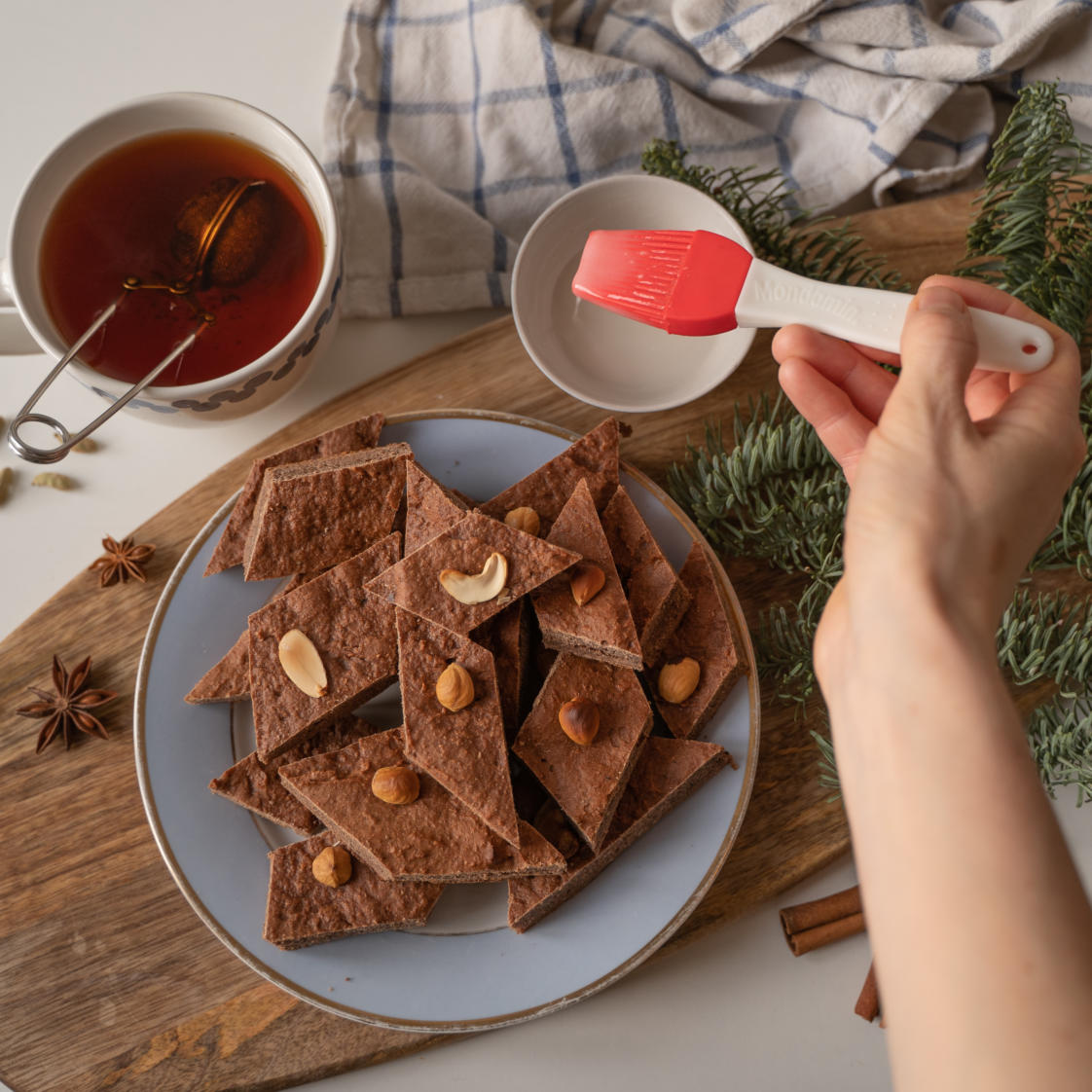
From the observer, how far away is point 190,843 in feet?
4.81

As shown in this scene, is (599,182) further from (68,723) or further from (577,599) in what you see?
(68,723)

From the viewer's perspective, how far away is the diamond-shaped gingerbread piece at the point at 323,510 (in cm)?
146

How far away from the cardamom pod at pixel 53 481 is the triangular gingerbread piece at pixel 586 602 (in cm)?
97

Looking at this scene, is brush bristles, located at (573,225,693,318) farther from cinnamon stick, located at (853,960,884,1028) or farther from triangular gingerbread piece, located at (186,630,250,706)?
cinnamon stick, located at (853,960,884,1028)

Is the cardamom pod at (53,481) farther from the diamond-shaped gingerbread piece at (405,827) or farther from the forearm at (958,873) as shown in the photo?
the forearm at (958,873)

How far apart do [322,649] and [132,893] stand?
554 millimetres

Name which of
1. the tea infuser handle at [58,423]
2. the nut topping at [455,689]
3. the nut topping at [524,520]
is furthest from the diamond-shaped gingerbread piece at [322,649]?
the tea infuser handle at [58,423]

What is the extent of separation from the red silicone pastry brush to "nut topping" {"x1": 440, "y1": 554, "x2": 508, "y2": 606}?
44 centimetres

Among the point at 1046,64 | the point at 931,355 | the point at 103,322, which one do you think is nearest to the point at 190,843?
the point at 103,322

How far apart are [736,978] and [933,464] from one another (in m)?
1.10

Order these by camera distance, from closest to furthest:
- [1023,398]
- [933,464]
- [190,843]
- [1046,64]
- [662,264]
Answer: [933,464] → [1023,398] → [662,264] → [190,843] → [1046,64]

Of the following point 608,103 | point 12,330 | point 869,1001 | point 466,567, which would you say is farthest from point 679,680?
point 12,330

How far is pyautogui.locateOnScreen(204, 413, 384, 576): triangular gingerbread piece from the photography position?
153cm

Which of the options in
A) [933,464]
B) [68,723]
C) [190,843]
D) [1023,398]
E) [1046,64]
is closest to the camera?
[933,464]
